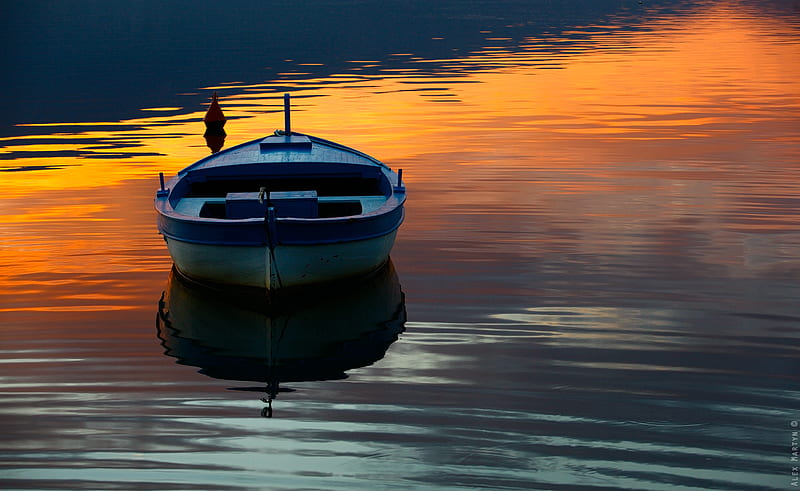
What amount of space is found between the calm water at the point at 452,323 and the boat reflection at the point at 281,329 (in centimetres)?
5

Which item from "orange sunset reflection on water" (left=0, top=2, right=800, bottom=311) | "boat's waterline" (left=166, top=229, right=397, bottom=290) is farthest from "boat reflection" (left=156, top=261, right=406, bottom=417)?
"orange sunset reflection on water" (left=0, top=2, right=800, bottom=311)

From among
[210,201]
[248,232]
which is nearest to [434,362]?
[248,232]

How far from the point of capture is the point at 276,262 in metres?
14.7

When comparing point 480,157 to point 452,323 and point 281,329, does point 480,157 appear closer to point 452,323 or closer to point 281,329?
point 452,323

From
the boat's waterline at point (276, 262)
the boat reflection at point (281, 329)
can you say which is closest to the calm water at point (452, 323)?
the boat reflection at point (281, 329)

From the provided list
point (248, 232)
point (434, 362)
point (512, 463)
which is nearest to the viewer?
point (512, 463)

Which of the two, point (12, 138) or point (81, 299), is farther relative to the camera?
point (12, 138)

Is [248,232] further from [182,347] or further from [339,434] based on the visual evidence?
[339,434]

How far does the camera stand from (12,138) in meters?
34.8

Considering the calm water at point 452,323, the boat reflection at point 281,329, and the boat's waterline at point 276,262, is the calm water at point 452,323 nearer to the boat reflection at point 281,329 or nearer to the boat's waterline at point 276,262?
the boat reflection at point 281,329

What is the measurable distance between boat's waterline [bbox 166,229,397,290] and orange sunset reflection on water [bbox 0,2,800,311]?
115 cm

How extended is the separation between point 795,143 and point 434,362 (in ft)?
70.2

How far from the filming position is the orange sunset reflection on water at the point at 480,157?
19219 mm

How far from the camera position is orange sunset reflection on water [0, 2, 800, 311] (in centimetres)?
1922
